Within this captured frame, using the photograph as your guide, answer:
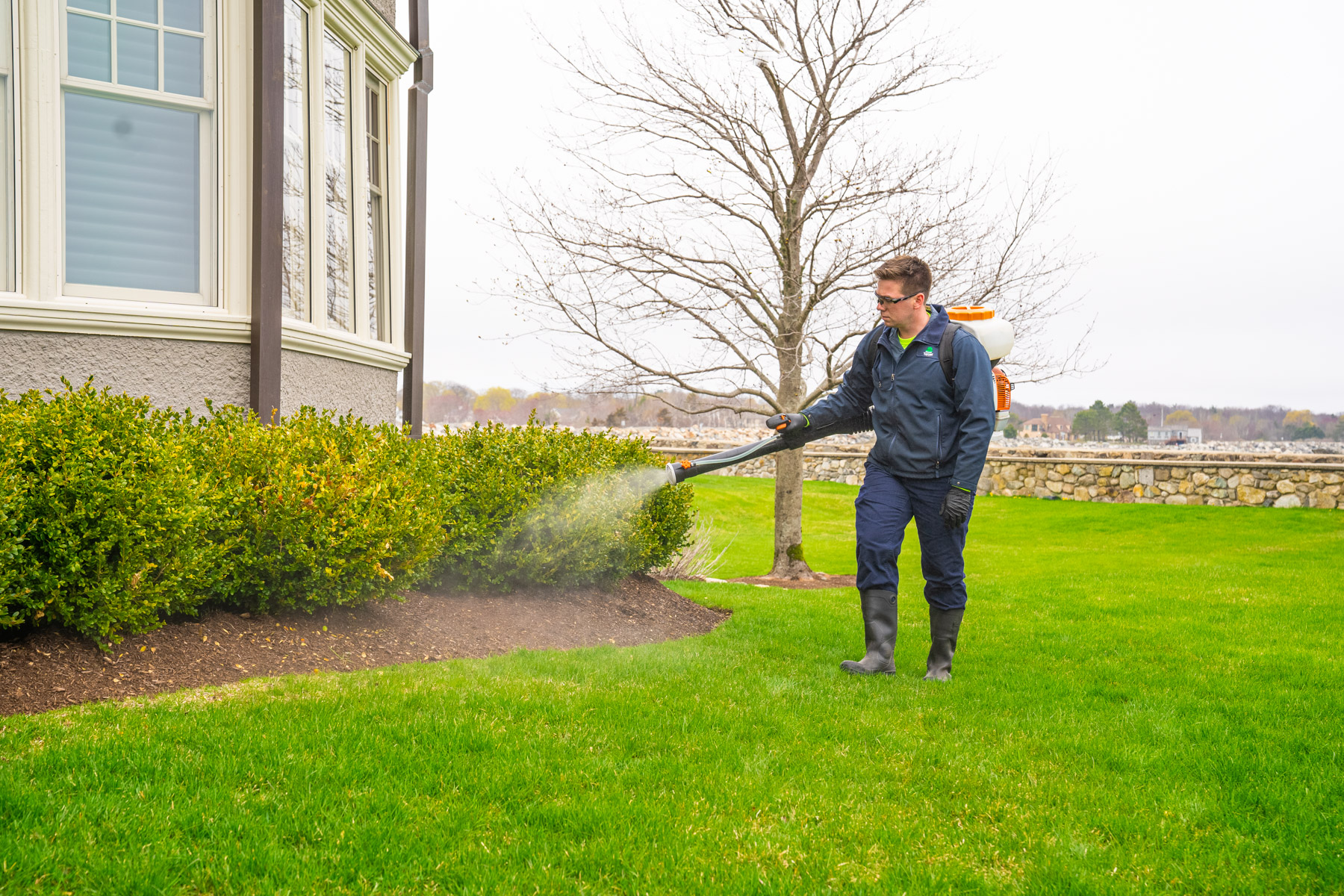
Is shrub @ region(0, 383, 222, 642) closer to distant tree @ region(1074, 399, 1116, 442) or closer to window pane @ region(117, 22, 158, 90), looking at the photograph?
window pane @ region(117, 22, 158, 90)

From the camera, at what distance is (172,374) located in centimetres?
623

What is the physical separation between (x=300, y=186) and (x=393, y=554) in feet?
13.0

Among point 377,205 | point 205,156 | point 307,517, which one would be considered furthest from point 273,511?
point 377,205

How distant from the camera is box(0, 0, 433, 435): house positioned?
5785 mm

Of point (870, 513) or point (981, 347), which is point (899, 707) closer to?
point (870, 513)

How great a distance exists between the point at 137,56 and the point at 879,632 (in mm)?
6313

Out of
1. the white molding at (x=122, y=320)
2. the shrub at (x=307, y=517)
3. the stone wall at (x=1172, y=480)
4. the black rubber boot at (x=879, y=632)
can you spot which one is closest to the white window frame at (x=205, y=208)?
the white molding at (x=122, y=320)

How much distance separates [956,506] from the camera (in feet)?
15.2

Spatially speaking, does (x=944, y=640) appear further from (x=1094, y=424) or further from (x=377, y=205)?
(x=1094, y=424)

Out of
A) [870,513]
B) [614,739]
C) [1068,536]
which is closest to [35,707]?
[614,739]

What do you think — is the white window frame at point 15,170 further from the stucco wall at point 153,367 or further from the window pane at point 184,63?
the window pane at point 184,63

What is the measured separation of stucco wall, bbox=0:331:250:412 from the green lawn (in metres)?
3.08

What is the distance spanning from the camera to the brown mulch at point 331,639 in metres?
3.90

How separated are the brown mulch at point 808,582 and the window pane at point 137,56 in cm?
739
